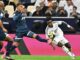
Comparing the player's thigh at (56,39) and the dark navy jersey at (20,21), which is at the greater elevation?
the dark navy jersey at (20,21)

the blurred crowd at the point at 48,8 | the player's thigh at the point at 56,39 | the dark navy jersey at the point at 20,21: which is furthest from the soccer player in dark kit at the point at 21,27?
the blurred crowd at the point at 48,8

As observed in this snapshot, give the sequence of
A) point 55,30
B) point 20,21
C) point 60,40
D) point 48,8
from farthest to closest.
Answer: point 48,8, point 55,30, point 60,40, point 20,21

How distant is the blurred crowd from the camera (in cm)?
1872

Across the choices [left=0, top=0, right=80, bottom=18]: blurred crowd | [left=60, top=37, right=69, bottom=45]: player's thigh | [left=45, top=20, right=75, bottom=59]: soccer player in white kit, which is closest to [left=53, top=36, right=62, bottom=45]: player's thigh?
[left=45, top=20, right=75, bottom=59]: soccer player in white kit

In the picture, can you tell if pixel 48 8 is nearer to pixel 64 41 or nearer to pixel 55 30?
pixel 55 30

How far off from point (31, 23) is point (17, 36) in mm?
1736

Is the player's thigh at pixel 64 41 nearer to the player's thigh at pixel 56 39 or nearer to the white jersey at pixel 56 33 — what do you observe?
the white jersey at pixel 56 33

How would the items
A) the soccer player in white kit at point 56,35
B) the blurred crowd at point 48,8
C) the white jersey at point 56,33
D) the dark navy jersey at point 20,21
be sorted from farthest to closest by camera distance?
the blurred crowd at point 48,8
the white jersey at point 56,33
the soccer player in white kit at point 56,35
the dark navy jersey at point 20,21

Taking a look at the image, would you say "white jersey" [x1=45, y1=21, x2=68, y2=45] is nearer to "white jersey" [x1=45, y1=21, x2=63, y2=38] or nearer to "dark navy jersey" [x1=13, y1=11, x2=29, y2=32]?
"white jersey" [x1=45, y1=21, x2=63, y2=38]

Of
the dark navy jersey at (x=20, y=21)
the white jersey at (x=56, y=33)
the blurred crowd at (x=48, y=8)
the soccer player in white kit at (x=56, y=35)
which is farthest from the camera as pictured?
the blurred crowd at (x=48, y=8)

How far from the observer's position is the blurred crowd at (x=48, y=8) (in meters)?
18.7

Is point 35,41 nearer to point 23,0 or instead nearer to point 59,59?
point 59,59

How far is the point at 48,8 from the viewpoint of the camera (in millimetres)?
18922

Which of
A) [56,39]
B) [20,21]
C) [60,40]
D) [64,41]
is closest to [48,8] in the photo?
[56,39]
